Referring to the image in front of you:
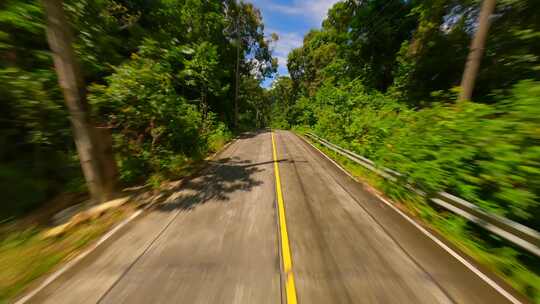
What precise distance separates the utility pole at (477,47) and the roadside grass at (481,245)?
3.68m

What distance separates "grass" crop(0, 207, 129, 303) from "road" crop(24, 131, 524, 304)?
0.40 m

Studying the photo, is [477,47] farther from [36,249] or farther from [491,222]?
[36,249]

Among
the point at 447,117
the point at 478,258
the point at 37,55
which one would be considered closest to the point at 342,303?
the point at 478,258

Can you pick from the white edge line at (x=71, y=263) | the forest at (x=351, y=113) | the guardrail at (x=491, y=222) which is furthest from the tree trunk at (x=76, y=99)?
the guardrail at (x=491, y=222)

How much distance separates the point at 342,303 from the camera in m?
2.68

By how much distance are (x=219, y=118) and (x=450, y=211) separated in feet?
69.8

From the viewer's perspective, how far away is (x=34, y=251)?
11.6ft

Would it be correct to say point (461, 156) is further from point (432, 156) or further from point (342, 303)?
point (342, 303)

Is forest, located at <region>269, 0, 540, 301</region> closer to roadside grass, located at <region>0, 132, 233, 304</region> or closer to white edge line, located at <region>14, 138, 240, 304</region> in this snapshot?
white edge line, located at <region>14, 138, 240, 304</region>

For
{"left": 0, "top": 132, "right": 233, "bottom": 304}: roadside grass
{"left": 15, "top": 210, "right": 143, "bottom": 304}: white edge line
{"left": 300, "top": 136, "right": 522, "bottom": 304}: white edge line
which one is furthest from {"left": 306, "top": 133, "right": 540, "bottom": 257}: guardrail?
{"left": 0, "top": 132, "right": 233, "bottom": 304}: roadside grass

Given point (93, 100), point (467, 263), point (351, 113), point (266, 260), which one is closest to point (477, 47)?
point (467, 263)

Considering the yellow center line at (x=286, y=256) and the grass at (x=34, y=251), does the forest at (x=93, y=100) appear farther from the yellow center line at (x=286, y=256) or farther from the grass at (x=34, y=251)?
the yellow center line at (x=286, y=256)

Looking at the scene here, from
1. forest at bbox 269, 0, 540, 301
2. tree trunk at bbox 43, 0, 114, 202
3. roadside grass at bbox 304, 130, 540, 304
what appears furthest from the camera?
tree trunk at bbox 43, 0, 114, 202

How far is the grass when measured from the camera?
2914 mm
